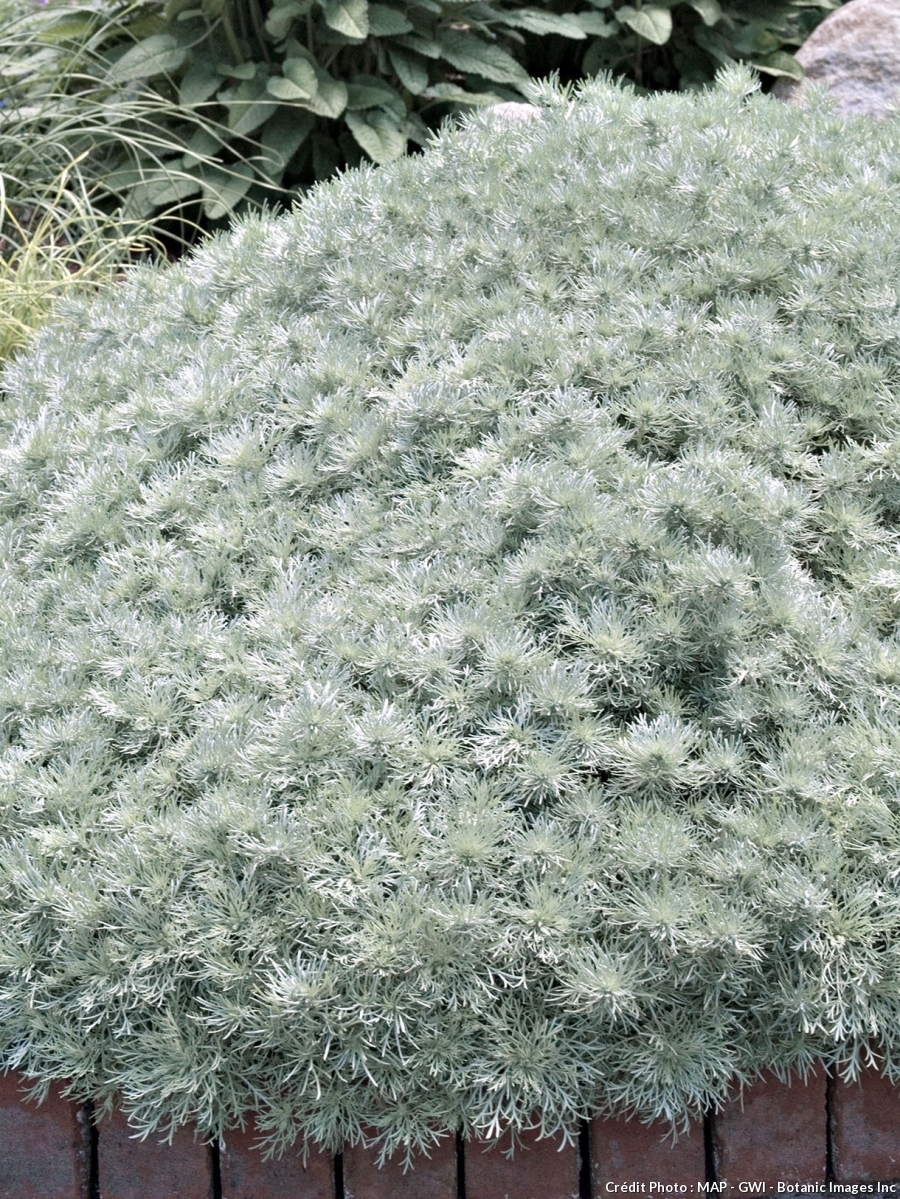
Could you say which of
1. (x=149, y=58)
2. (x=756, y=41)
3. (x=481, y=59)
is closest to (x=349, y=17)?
(x=481, y=59)

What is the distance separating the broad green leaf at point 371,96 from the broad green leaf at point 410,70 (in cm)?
8

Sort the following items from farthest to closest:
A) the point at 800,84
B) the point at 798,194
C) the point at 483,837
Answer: the point at 800,84, the point at 798,194, the point at 483,837

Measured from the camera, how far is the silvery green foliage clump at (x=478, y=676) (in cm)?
172

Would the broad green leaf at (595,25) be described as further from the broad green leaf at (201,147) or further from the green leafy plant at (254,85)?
the broad green leaf at (201,147)

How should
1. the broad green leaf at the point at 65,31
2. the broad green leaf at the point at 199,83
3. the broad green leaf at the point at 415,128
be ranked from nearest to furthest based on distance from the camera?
the broad green leaf at the point at 199,83
the broad green leaf at the point at 415,128
the broad green leaf at the point at 65,31

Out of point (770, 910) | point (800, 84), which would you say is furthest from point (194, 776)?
point (800, 84)

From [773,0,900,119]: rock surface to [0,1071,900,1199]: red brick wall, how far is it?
4.50 m

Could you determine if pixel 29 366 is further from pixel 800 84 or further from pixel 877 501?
pixel 800 84

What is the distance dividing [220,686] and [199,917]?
18.5 inches

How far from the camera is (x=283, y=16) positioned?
194 inches

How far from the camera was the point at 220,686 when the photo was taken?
2.13 meters

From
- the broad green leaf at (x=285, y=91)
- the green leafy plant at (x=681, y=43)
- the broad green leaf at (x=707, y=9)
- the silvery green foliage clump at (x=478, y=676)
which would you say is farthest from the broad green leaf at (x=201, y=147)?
the silvery green foliage clump at (x=478, y=676)

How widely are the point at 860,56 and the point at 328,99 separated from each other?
2289 millimetres

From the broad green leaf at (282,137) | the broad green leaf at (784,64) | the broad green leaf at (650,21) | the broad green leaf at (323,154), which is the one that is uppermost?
the broad green leaf at (282,137)
